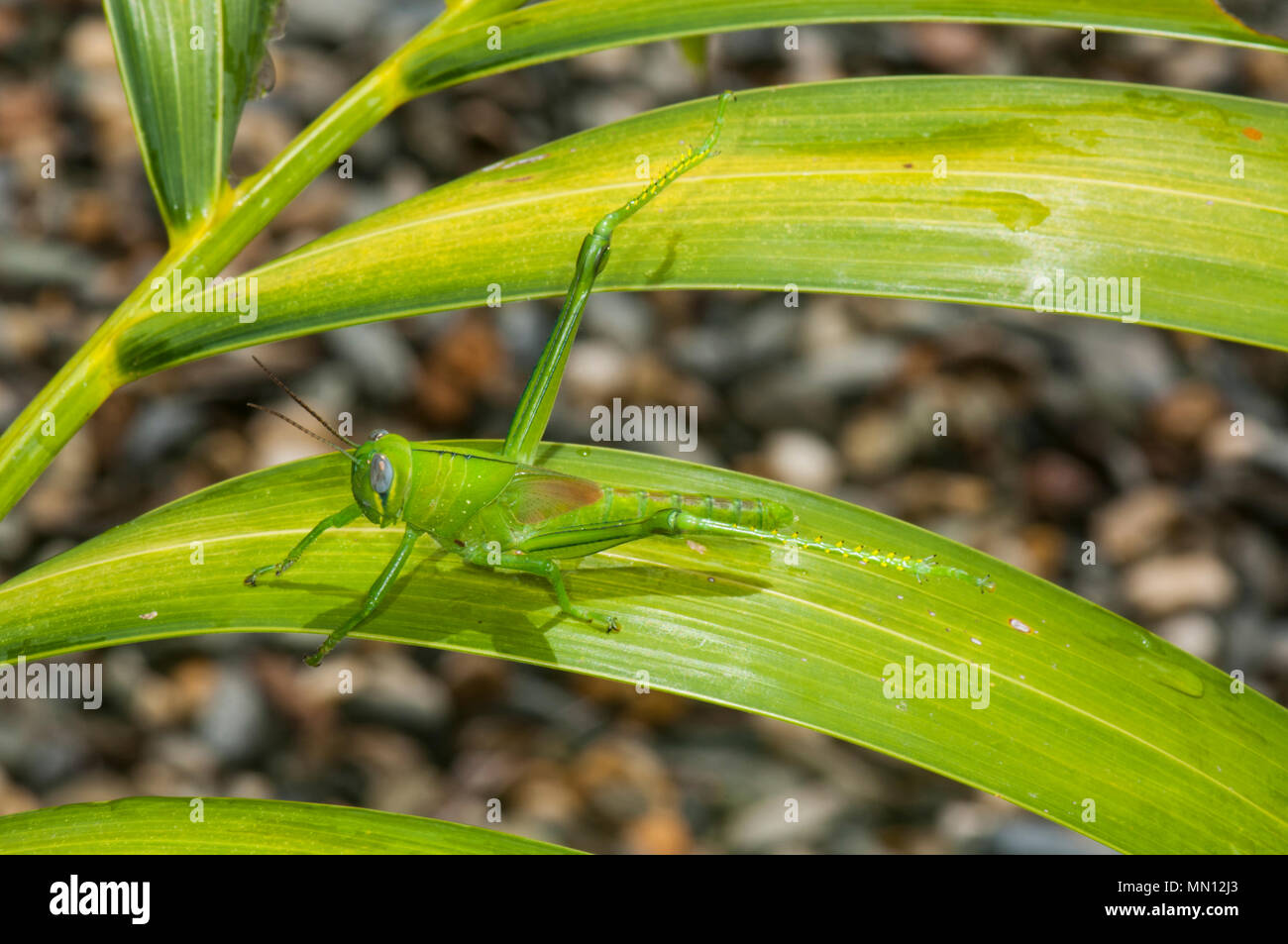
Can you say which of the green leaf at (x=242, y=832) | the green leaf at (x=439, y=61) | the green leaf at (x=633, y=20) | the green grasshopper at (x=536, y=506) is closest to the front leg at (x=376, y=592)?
the green grasshopper at (x=536, y=506)

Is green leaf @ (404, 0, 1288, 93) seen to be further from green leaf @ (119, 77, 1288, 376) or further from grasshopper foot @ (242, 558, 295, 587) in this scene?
grasshopper foot @ (242, 558, 295, 587)

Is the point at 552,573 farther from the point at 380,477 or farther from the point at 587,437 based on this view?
the point at 587,437

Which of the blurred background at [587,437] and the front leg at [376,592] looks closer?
the front leg at [376,592]

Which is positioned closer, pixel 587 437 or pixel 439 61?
pixel 439 61

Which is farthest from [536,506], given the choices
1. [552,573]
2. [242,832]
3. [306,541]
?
[242,832]

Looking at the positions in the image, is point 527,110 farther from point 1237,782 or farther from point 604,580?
point 1237,782

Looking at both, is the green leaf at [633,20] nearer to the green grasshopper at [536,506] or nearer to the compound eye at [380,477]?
the green grasshopper at [536,506]

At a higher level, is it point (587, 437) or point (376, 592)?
point (587, 437)
